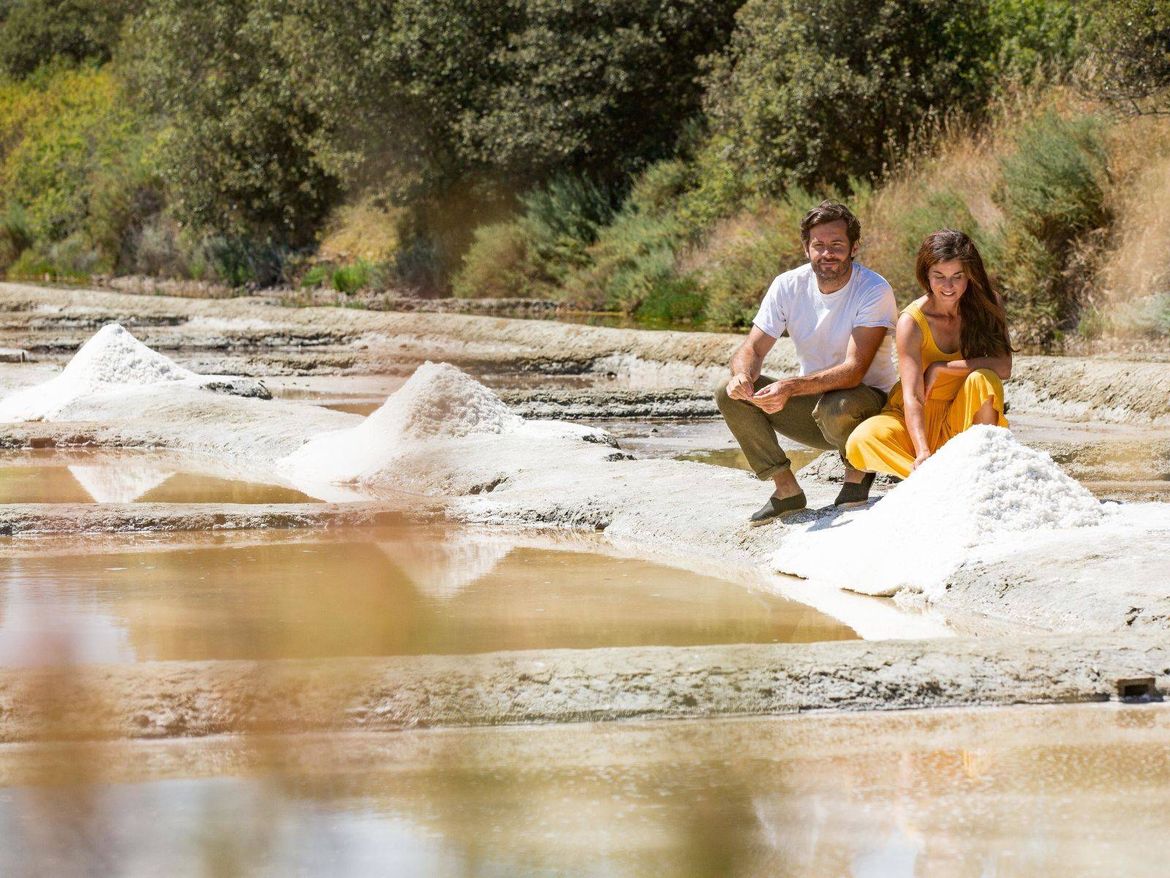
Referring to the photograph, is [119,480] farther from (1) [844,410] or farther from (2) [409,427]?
(1) [844,410]

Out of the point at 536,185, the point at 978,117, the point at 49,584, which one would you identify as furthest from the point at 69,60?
the point at 49,584

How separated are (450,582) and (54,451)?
14.5 feet

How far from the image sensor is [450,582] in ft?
17.1

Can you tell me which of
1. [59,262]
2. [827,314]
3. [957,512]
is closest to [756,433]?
[827,314]

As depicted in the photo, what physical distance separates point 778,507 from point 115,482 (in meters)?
3.45

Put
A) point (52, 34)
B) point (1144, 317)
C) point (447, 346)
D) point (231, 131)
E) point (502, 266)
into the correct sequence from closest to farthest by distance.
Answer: point (1144, 317), point (447, 346), point (502, 266), point (231, 131), point (52, 34)

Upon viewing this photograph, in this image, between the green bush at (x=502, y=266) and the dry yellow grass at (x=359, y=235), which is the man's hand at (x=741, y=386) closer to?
the green bush at (x=502, y=266)

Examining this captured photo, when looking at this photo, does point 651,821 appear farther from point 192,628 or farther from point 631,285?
point 631,285

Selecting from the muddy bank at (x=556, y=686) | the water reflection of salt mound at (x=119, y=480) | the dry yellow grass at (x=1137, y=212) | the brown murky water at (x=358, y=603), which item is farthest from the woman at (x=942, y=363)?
the dry yellow grass at (x=1137, y=212)

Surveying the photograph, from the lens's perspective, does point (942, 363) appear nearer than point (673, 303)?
Yes

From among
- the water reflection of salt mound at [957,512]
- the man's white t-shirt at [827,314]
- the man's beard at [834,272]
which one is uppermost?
the man's beard at [834,272]

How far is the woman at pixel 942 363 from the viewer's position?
5309 millimetres

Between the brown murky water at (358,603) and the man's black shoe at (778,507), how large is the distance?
1.35 feet

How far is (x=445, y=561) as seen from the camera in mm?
5621
